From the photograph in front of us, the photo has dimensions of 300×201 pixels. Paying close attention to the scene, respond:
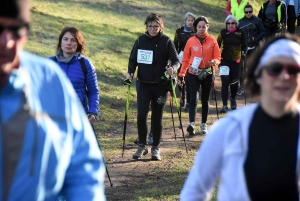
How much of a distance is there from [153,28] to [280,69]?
7346mm

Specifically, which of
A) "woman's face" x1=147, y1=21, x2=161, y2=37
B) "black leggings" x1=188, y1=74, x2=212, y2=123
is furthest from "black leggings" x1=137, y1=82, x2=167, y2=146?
"black leggings" x1=188, y1=74, x2=212, y2=123

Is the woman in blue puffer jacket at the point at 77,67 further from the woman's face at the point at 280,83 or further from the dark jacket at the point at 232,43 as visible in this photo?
the dark jacket at the point at 232,43

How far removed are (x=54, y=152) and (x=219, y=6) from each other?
93.7 feet

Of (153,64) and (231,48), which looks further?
(231,48)

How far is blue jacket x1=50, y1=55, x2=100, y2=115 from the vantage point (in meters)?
8.25

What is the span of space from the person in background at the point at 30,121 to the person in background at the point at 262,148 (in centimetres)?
80

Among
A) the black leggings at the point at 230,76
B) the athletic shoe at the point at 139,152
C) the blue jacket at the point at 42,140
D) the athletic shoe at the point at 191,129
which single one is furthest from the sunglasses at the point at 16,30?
the black leggings at the point at 230,76

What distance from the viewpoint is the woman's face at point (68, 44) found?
8.31 meters

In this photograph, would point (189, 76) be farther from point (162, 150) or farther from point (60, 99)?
point (60, 99)

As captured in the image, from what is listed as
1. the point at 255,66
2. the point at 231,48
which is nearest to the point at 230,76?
the point at 231,48

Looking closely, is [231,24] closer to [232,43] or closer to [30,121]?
[232,43]

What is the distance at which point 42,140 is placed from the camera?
2.64 m

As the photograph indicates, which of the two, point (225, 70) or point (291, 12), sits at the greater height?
point (291, 12)

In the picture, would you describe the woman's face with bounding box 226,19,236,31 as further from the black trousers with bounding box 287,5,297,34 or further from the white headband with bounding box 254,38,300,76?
the white headband with bounding box 254,38,300,76
